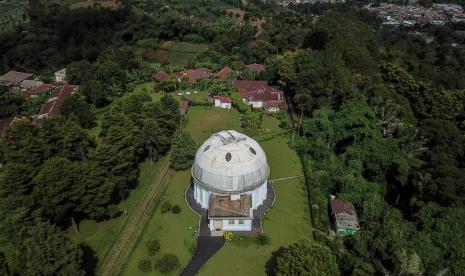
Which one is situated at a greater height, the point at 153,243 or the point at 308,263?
the point at 308,263

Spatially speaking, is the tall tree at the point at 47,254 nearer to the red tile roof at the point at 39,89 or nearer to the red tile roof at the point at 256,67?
the red tile roof at the point at 39,89

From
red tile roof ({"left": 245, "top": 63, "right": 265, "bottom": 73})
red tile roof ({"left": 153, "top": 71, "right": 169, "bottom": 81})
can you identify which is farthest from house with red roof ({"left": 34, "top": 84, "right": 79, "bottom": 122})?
red tile roof ({"left": 245, "top": 63, "right": 265, "bottom": 73})

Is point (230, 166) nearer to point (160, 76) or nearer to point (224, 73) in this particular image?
point (224, 73)

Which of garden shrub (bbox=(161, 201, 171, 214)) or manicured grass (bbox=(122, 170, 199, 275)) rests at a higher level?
garden shrub (bbox=(161, 201, 171, 214))

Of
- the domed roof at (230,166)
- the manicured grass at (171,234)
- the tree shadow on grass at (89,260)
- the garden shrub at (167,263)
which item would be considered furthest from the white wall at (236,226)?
the tree shadow on grass at (89,260)

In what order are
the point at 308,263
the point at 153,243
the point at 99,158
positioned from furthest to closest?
1. the point at 99,158
2. the point at 153,243
3. the point at 308,263

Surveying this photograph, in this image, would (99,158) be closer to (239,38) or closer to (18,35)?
(239,38)

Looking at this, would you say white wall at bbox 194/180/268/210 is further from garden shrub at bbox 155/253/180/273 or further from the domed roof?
garden shrub at bbox 155/253/180/273

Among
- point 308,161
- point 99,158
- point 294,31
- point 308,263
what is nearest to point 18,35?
point 294,31
